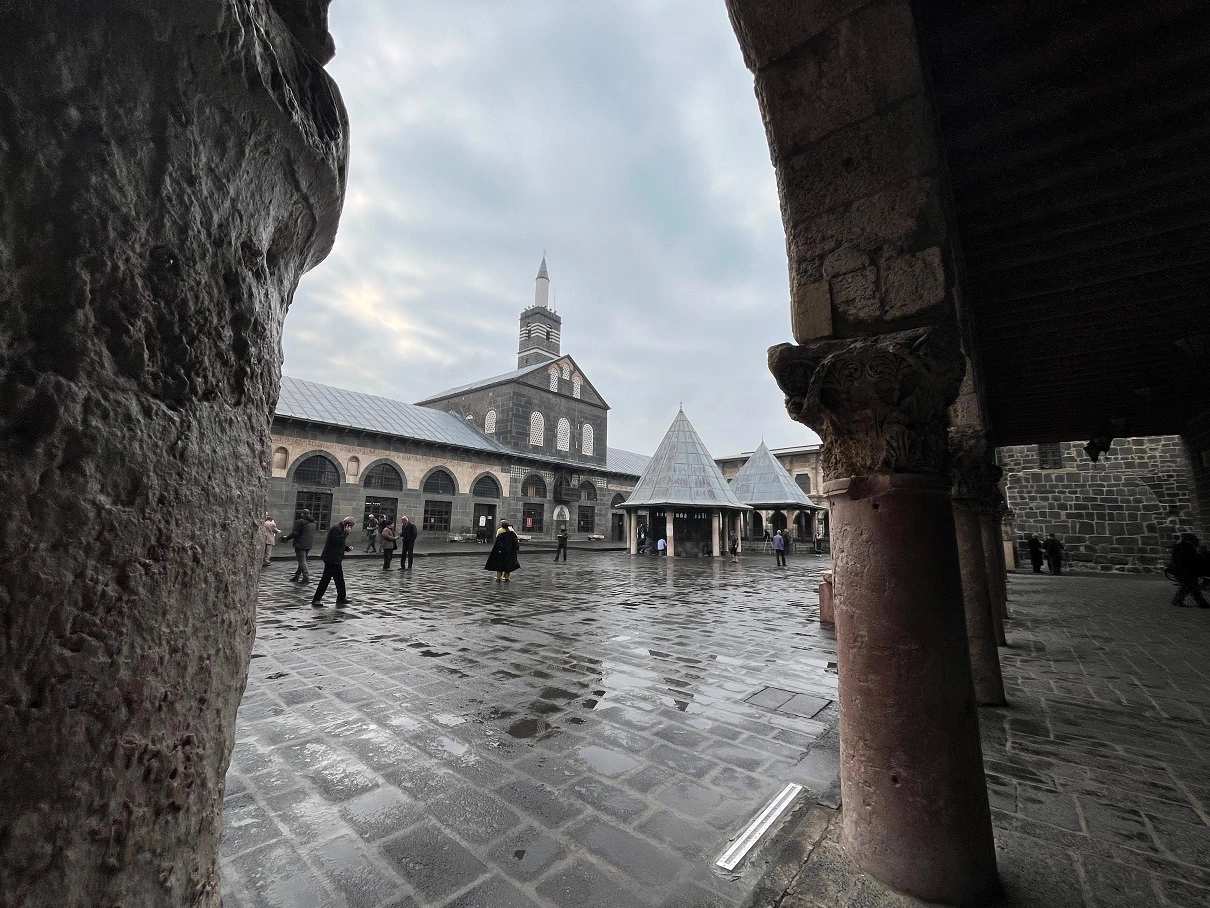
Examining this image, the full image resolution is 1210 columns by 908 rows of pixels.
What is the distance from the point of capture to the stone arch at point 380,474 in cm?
2103

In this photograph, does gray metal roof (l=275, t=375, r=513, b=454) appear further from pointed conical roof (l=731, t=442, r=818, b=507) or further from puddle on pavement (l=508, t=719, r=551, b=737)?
puddle on pavement (l=508, t=719, r=551, b=737)

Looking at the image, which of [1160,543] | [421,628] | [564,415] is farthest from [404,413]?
[1160,543]

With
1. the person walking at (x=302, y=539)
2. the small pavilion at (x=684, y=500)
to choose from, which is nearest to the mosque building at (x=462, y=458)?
the person walking at (x=302, y=539)

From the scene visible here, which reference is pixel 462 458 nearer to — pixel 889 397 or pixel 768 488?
pixel 768 488

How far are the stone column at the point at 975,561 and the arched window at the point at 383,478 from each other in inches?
818

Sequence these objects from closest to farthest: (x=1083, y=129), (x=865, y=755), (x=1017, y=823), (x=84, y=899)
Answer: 1. (x=84, y=899)
2. (x=865, y=755)
3. (x=1017, y=823)
4. (x=1083, y=129)

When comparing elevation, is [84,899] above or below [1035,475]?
below

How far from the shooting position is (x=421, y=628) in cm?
638

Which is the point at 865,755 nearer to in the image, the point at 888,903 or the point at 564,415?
the point at 888,903

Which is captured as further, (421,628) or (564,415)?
(564,415)

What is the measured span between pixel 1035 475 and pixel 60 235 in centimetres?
2105

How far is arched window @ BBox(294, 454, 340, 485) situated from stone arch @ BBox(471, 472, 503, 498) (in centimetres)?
636

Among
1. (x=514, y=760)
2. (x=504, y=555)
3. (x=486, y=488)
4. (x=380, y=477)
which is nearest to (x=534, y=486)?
(x=486, y=488)

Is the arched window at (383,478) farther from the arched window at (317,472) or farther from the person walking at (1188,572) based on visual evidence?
the person walking at (1188,572)
